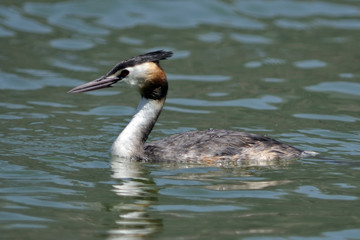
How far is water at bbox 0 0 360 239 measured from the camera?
7531mm

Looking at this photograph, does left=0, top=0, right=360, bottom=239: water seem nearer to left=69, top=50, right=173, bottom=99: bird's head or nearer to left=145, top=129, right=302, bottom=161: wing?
left=145, top=129, right=302, bottom=161: wing

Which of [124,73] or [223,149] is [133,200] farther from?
[124,73]

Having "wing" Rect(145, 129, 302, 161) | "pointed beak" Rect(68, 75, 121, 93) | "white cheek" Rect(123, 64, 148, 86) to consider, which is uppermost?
"white cheek" Rect(123, 64, 148, 86)

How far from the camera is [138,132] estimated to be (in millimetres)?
10086

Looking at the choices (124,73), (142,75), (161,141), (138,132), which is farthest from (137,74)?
(161,141)

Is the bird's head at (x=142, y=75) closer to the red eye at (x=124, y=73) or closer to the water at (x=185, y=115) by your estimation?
the red eye at (x=124, y=73)

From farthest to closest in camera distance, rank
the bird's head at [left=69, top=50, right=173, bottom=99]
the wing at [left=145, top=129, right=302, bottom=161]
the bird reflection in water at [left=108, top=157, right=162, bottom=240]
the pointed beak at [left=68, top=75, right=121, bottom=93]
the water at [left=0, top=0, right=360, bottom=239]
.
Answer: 1. the pointed beak at [left=68, top=75, right=121, bottom=93]
2. the bird's head at [left=69, top=50, right=173, bottom=99]
3. the wing at [left=145, top=129, right=302, bottom=161]
4. the water at [left=0, top=0, right=360, bottom=239]
5. the bird reflection in water at [left=108, top=157, right=162, bottom=240]

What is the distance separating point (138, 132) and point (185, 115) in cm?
235

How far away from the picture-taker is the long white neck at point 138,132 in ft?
32.4

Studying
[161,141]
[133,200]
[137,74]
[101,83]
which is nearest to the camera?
[133,200]

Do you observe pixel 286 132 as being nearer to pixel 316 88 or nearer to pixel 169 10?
pixel 316 88

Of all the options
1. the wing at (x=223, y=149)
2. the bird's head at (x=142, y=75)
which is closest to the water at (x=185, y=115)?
the wing at (x=223, y=149)

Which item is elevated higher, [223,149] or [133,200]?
[223,149]

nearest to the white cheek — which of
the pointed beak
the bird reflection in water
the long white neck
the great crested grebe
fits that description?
the great crested grebe
